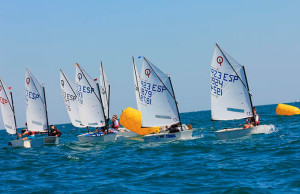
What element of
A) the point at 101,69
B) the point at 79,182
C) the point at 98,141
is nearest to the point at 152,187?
the point at 79,182

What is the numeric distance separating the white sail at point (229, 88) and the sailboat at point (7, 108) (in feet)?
61.5

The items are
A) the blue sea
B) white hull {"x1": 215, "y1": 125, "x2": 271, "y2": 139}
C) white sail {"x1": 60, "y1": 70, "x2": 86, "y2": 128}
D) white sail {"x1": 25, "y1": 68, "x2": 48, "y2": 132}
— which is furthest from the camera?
white sail {"x1": 60, "y1": 70, "x2": 86, "y2": 128}

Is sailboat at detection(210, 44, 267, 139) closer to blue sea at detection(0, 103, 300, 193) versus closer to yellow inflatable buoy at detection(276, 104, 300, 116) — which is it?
blue sea at detection(0, 103, 300, 193)

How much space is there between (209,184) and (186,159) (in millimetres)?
6343

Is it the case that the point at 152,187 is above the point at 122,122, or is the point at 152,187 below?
below

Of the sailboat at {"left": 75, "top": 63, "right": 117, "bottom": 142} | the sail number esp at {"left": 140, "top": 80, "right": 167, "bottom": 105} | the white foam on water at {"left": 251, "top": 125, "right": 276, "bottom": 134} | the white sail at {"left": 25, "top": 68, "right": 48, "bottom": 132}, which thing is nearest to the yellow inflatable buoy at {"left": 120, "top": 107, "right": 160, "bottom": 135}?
the sailboat at {"left": 75, "top": 63, "right": 117, "bottom": 142}

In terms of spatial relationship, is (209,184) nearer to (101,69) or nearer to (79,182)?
(79,182)

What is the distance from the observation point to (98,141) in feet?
116

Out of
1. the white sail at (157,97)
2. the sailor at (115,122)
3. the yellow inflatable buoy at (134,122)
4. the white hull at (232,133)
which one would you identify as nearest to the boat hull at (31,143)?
the sailor at (115,122)

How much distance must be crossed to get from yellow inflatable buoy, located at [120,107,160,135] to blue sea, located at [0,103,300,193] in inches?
406

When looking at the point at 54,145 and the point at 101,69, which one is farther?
the point at 101,69

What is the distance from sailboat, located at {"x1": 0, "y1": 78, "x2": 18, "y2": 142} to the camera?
36.8 meters

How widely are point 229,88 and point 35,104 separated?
57.5 feet

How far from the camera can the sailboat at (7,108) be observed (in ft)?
121
